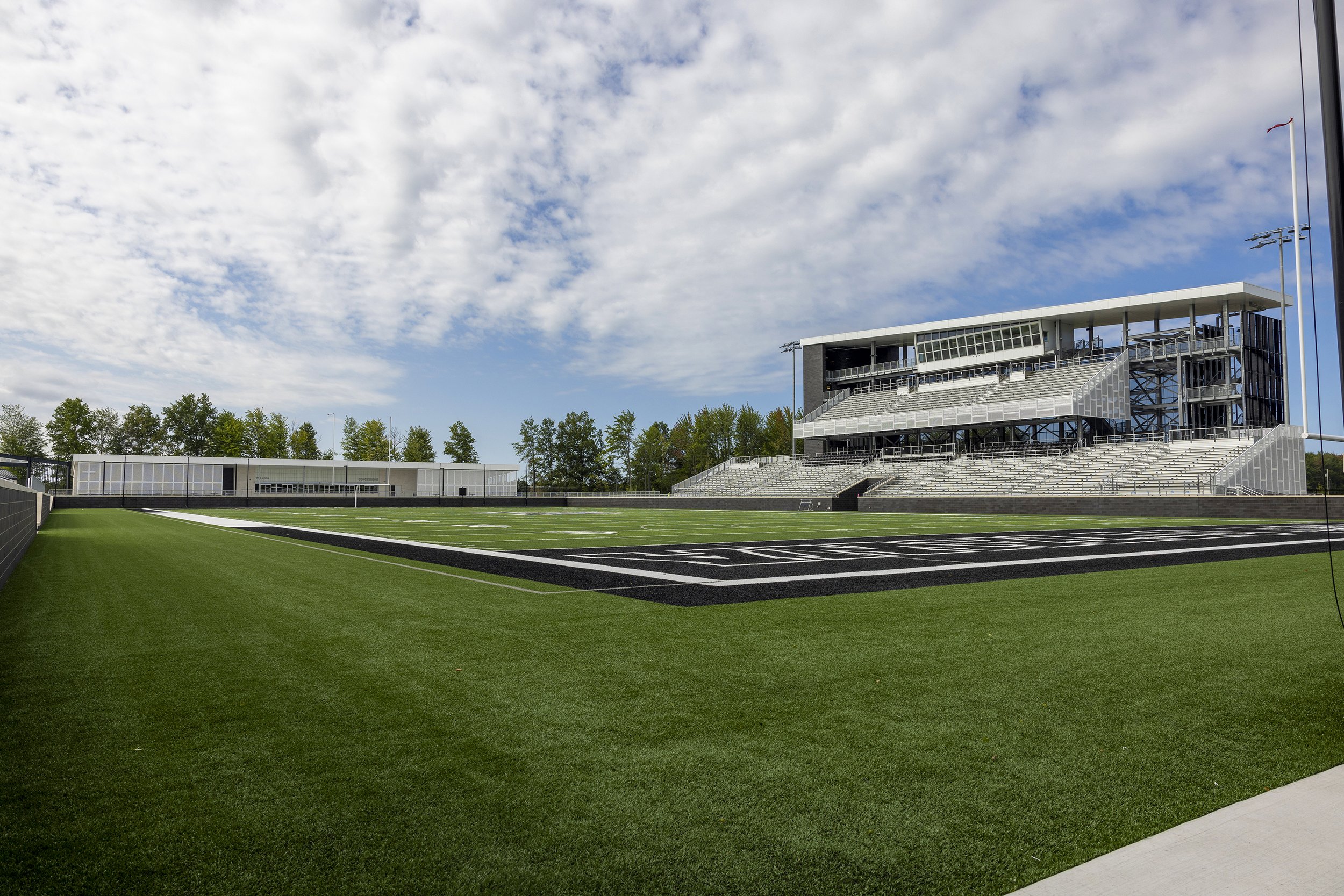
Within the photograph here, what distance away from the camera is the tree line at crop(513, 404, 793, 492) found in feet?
300

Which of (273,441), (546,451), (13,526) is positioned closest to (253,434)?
(273,441)

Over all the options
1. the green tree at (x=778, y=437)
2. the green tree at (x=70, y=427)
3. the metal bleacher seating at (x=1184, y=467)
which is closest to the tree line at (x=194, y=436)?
the green tree at (x=70, y=427)

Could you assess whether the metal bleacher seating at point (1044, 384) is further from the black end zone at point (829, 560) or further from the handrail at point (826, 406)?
the black end zone at point (829, 560)

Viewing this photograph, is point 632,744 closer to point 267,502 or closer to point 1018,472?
point 1018,472

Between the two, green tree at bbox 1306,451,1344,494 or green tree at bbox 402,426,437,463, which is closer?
green tree at bbox 1306,451,1344,494

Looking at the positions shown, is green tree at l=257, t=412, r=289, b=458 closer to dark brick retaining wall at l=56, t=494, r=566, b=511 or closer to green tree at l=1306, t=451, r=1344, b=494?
dark brick retaining wall at l=56, t=494, r=566, b=511

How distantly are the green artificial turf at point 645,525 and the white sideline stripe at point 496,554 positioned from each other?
1.59 ft

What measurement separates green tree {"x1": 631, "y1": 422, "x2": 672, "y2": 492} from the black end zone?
72553mm

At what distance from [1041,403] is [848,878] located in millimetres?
53395

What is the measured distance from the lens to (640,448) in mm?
92250

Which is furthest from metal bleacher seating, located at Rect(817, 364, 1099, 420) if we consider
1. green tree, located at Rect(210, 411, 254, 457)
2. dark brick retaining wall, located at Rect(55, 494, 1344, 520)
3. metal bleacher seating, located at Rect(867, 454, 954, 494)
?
green tree, located at Rect(210, 411, 254, 457)

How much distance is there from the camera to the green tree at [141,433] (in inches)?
3610

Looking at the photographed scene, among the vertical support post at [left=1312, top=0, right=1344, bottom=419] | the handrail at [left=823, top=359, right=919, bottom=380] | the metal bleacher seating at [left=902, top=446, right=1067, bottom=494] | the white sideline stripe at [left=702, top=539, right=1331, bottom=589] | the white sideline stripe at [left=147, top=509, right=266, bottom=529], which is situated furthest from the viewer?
the handrail at [left=823, top=359, right=919, bottom=380]

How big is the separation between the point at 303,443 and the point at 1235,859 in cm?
10383
